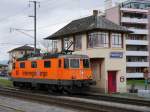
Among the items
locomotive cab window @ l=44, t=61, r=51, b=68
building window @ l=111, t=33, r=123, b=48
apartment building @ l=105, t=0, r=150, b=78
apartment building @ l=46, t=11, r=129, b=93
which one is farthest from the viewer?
apartment building @ l=105, t=0, r=150, b=78

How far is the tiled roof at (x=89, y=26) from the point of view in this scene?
1492 inches

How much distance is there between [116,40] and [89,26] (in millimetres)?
2939

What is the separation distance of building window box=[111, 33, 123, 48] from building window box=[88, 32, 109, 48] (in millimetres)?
786

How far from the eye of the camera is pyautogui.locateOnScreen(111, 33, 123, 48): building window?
38.7 m

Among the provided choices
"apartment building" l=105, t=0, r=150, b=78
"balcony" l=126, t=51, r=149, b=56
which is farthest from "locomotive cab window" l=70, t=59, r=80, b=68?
"balcony" l=126, t=51, r=149, b=56

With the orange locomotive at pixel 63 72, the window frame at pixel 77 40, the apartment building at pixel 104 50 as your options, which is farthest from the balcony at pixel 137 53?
the orange locomotive at pixel 63 72

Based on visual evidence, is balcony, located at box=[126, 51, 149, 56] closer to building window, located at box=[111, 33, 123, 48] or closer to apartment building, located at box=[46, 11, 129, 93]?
building window, located at box=[111, 33, 123, 48]

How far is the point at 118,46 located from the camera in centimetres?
3897

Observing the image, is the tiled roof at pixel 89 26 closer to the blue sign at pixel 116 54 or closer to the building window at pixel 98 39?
the building window at pixel 98 39

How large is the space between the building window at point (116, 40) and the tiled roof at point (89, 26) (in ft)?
2.14

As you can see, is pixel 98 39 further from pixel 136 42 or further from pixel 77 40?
pixel 136 42

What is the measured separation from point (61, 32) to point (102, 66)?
289 inches

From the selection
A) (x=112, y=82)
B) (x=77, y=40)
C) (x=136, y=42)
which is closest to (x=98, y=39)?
(x=77, y=40)

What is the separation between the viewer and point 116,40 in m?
38.9
